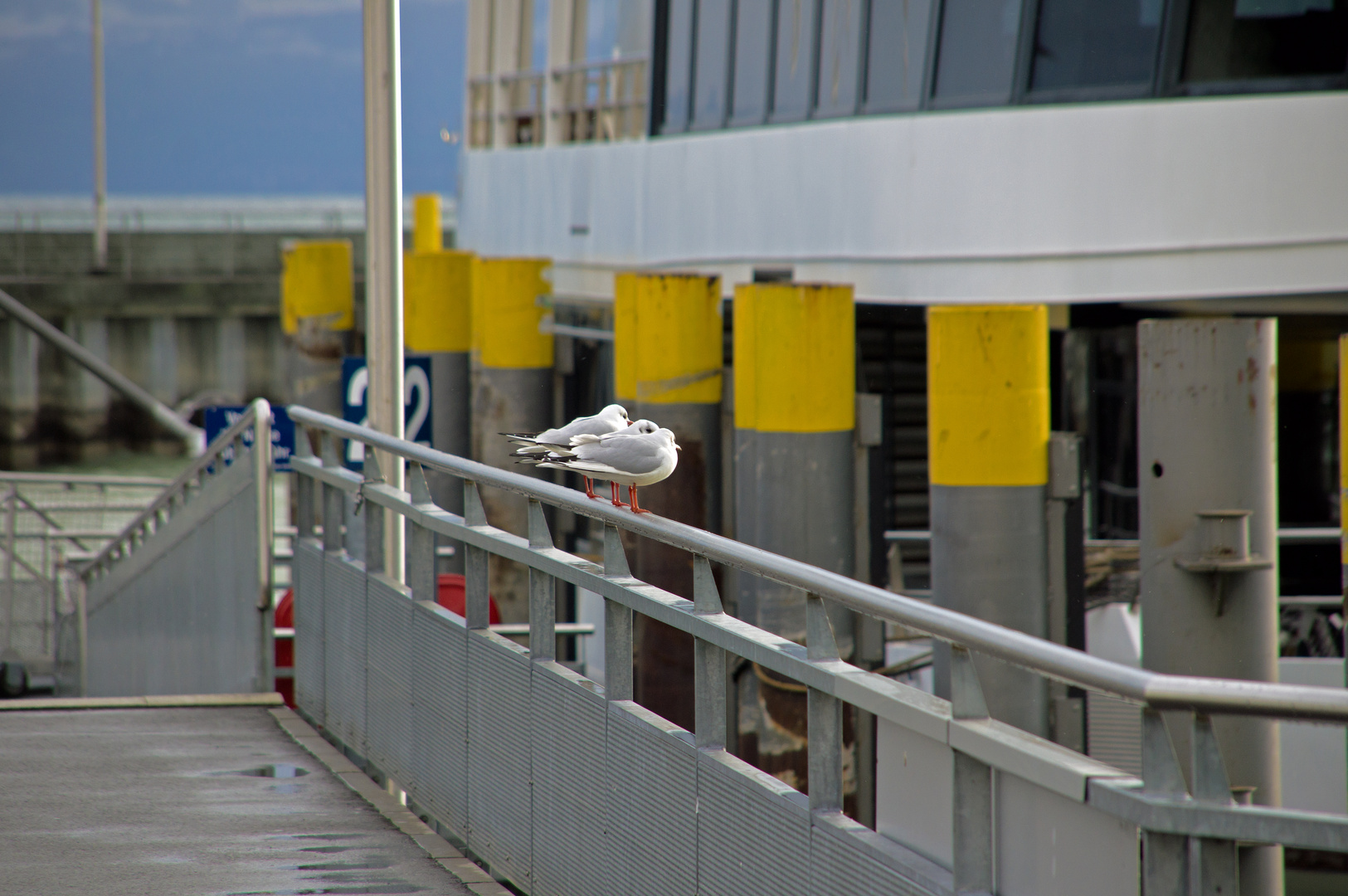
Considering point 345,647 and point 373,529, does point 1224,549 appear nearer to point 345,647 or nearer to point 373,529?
point 373,529

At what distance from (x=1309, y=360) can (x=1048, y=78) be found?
4.60m

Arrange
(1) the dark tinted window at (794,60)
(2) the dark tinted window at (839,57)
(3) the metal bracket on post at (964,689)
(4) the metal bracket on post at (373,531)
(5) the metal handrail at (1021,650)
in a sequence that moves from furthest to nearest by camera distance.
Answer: (1) the dark tinted window at (794,60), (2) the dark tinted window at (839,57), (4) the metal bracket on post at (373,531), (3) the metal bracket on post at (964,689), (5) the metal handrail at (1021,650)

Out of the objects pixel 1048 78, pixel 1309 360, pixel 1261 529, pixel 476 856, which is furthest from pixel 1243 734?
pixel 1309 360

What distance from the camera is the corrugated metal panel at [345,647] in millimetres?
6805

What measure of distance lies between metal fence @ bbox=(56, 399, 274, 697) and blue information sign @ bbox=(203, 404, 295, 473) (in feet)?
1.48

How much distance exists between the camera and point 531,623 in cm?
523

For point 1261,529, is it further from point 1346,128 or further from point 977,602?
point 1346,128

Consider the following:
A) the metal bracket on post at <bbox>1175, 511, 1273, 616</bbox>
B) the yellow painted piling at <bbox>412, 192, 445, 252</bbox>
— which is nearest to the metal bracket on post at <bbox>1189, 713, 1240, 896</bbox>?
the metal bracket on post at <bbox>1175, 511, 1273, 616</bbox>

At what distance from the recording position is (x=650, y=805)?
4426 mm

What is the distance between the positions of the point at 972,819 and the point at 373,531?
3975 mm

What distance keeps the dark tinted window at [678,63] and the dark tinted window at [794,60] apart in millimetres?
1596

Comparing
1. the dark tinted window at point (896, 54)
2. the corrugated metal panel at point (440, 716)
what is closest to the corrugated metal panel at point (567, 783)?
the corrugated metal panel at point (440, 716)

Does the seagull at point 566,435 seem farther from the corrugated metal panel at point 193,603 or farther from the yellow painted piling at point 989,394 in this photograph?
the yellow painted piling at point 989,394

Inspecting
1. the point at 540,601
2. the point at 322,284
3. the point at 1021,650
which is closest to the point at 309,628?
the point at 540,601
